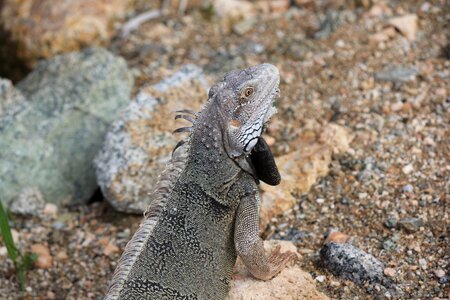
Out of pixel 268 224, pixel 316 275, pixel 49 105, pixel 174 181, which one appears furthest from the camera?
pixel 49 105

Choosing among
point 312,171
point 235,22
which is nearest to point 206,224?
point 312,171

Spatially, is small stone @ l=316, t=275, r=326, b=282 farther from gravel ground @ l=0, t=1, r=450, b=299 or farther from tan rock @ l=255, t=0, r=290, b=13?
tan rock @ l=255, t=0, r=290, b=13

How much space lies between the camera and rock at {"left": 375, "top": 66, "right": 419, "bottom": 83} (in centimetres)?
753

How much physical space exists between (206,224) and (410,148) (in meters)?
2.64

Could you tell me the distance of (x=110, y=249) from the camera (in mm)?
6602

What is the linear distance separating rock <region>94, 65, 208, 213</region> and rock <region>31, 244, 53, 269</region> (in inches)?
31.0

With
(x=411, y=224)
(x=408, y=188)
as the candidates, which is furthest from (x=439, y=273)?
(x=408, y=188)

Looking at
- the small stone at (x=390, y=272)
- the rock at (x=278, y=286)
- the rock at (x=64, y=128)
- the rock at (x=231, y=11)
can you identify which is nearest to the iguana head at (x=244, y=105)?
the rock at (x=278, y=286)

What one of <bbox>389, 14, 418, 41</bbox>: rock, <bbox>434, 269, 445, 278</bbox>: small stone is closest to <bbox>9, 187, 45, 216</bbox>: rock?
<bbox>434, 269, 445, 278</bbox>: small stone

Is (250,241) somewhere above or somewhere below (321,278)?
above

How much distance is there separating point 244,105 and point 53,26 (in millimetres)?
5175

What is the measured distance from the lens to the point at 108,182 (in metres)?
6.57

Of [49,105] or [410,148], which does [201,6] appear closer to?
[49,105]

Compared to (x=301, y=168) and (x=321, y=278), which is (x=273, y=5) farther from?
(x=321, y=278)
